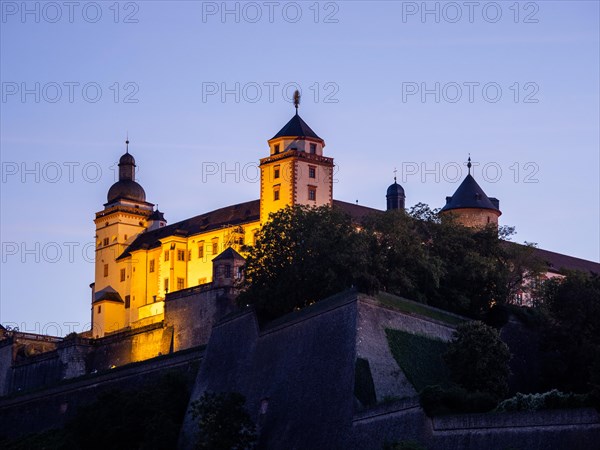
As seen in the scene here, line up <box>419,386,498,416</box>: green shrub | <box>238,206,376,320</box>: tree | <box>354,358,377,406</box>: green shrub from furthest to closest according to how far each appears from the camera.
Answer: <box>238,206,376,320</box>: tree → <box>354,358,377,406</box>: green shrub → <box>419,386,498,416</box>: green shrub

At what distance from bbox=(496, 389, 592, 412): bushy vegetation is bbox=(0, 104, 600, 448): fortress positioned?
0.81m

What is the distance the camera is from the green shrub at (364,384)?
49.5 m

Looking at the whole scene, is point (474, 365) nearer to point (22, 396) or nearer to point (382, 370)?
point (382, 370)

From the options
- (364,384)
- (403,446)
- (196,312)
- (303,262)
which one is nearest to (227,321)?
(303,262)

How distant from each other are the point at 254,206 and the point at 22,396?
27.3 metres

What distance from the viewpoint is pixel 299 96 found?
95.5m

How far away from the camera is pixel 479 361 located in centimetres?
5222

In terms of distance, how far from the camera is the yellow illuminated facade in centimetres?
9300

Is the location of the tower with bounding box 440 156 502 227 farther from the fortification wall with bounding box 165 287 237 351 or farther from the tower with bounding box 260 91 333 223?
the fortification wall with bounding box 165 287 237 351

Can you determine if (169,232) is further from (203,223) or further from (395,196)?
(395,196)

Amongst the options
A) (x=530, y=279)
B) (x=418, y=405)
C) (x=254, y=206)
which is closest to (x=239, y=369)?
(x=418, y=405)

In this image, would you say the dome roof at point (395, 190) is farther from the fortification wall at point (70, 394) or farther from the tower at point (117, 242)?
the fortification wall at point (70, 394)

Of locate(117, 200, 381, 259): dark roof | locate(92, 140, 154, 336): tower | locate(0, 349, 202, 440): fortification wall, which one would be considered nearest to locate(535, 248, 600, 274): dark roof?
locate(117, 200, 381, 259): dark roof

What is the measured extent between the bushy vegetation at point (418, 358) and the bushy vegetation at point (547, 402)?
9.13 metres
